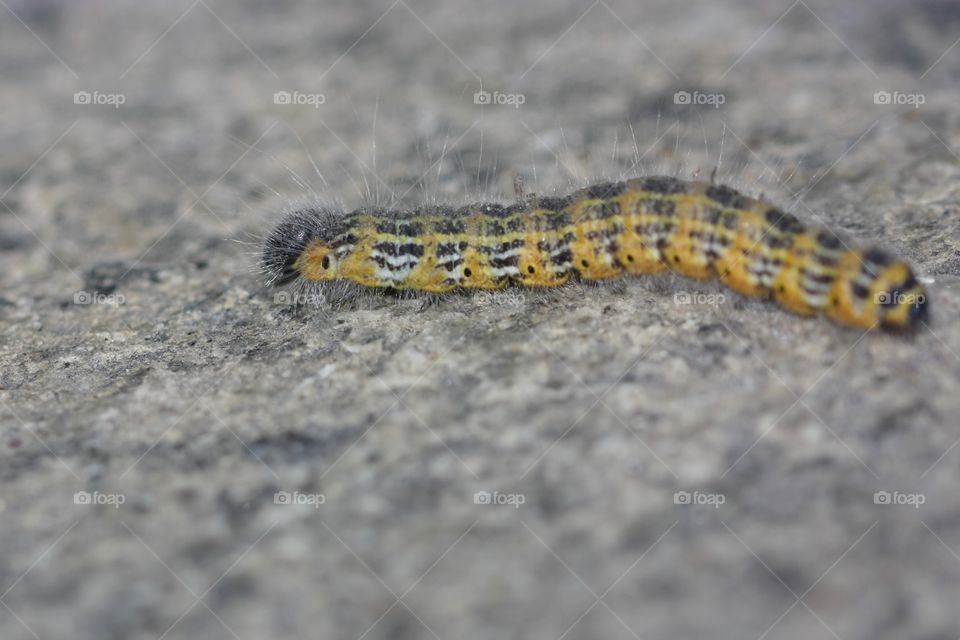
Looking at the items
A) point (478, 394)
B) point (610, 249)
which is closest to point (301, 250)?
point (478, 394)

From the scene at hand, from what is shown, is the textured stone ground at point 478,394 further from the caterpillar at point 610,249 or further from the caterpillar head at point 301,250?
the caterpillar head at point 301,250

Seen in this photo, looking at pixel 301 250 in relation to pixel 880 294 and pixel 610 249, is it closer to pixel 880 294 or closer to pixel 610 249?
pixel 610 249

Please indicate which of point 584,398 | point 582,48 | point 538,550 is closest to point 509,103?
point 582,48

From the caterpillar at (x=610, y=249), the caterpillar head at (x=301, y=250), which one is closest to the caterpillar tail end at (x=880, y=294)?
the caterpillar at (x=610, y=249)

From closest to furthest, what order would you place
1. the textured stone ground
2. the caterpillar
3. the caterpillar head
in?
1. the textured stone ground
2. the caterpillar
3. the caterpillar head

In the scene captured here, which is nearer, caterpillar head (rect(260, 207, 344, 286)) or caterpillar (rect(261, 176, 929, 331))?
caterpillar (rect(261, 176, 929, 331))

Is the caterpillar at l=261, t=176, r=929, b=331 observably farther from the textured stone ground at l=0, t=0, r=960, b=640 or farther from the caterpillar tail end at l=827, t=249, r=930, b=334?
the textured stone ground at l=0, t=0, r=960, b=640

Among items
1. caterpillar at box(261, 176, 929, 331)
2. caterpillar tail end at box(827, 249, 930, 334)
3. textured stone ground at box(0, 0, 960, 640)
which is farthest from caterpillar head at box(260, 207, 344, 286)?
caterpillar tail end at box(827, 249, 930, 334)
